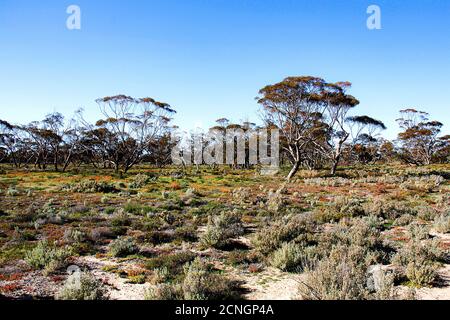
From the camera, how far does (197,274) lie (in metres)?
6.43

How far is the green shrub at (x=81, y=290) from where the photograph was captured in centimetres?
569

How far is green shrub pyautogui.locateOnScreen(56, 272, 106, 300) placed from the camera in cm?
569

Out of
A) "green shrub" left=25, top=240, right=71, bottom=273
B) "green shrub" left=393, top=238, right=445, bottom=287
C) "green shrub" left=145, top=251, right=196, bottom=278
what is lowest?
"green shrub" left=145, top=251, right=196, bottom=278

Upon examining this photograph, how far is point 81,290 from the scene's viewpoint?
5.79 meters

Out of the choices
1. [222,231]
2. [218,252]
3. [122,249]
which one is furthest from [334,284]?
[122,249]

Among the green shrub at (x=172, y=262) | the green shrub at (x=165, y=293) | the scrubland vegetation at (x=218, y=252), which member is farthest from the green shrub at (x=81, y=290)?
the green shrub at (x=172, y=262)

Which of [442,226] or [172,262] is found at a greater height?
[442,226]

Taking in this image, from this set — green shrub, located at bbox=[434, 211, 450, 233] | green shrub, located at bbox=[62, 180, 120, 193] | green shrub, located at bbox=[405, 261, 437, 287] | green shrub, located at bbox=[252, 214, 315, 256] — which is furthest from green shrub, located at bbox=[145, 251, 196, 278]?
green shrub, located at bbox=[62, 180, 120, 193]

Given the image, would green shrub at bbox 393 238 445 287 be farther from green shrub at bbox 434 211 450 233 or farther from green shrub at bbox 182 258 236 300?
green shrub at bbox 182 258 236 300

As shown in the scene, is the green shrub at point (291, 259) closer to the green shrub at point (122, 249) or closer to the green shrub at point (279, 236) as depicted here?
the green shrub at point (279, 236)

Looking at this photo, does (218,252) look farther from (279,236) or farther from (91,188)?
(91,188)
